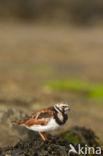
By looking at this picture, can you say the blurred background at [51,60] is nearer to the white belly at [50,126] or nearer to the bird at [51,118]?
the bird at [51,118]

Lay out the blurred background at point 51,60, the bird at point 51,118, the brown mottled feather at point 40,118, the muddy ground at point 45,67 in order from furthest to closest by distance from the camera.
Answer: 1. the blurred background at point 51,60
2. the muddy ground at point 45,67
3. the brown mottled feather at point 40,118
4. the bird at point 51,118

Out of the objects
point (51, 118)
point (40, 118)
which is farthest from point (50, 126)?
point (40, 118)

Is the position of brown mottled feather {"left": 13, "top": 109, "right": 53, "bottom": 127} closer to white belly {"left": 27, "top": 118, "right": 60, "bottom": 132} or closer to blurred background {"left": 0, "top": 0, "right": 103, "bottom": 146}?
white belly {"left": 27, "top": 118, "right": 60, "bottom": 132}

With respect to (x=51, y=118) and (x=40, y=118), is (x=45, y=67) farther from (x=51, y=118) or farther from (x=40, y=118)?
(x=51, y=118)

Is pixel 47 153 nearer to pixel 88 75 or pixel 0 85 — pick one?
pixel 0 85

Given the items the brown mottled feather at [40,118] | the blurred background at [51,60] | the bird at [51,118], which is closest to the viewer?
the bird at [51,118]

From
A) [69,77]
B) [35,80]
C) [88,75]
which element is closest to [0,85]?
[35,80]

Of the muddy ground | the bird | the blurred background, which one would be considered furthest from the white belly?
the blurred background

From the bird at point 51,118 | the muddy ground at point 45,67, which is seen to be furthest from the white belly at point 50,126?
the muddy ground at point 45,67
